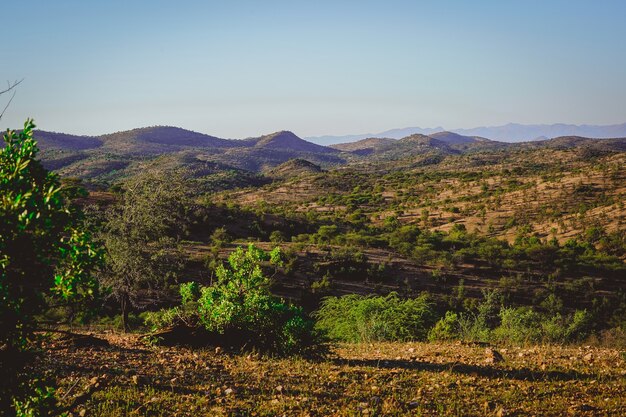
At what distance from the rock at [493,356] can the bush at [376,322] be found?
4.18 m

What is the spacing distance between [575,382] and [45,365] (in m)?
10.4

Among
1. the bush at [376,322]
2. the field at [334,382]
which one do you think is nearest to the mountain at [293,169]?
the bush at [376,322]

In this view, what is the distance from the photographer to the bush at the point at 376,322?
15.2m

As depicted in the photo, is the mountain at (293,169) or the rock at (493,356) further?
the mountain at (293,169)

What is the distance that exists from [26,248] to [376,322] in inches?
526

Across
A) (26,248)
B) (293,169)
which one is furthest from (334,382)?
(293,169)

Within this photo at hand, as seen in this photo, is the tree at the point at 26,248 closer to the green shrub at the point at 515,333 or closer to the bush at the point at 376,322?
the bush at the point at 376,322

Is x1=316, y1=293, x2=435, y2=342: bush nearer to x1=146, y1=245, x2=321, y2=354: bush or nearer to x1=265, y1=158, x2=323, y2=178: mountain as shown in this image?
x1=146, y1=245, x2=321, y2=354: bush

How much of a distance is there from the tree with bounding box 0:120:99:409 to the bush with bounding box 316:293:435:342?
1121 centimetres

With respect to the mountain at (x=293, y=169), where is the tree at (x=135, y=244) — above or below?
below

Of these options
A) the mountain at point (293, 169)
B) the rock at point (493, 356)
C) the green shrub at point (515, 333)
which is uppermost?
the mountain at point (293, 169)

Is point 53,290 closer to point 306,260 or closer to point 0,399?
point 0,399

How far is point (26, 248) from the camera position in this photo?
12.8ft

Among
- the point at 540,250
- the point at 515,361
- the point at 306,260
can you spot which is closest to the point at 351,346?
the point at 515,361
